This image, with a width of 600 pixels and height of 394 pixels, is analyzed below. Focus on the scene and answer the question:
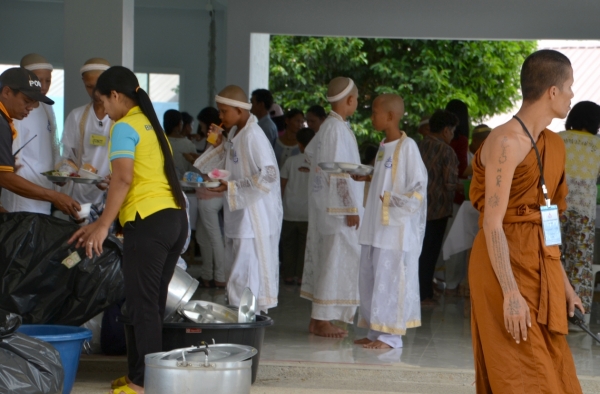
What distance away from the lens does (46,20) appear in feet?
45.2

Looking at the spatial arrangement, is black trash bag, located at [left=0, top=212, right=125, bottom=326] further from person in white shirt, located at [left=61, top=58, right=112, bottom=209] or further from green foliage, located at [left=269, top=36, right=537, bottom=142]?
green foliage, located at [left=269, top=36, right=537, bottom=142]

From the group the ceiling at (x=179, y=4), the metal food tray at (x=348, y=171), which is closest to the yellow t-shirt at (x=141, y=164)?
the metal food tray at (x=348, y=171)

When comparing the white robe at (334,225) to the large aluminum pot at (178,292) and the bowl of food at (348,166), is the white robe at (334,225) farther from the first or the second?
the large aluminum pot at (178,292)

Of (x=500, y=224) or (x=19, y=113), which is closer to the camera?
(x=500, y=224)

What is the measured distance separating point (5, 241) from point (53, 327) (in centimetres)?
52

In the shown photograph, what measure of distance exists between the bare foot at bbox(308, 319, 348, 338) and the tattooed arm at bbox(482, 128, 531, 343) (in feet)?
10.1

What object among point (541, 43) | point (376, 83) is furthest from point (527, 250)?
point (541, 43)

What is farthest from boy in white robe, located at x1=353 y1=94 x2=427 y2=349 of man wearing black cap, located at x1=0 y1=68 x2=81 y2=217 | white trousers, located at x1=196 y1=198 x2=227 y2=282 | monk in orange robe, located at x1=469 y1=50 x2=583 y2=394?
white trousers, located at x1=196 y1=198 x2=227 y2=282

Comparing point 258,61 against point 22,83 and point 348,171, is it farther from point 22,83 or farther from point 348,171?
point 22,83

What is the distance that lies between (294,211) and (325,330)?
277cm

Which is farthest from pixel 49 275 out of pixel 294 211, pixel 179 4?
pixel 179 4

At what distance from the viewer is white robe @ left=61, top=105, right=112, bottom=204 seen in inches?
210

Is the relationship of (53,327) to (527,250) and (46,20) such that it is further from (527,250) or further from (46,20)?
(46,20)

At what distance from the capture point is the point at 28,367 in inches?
143
